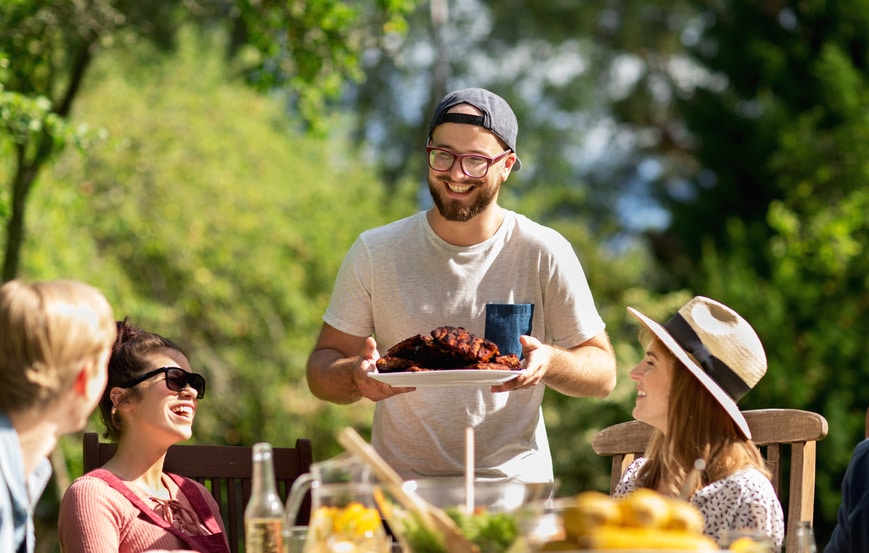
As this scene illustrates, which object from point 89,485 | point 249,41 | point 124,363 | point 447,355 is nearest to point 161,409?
point 124,363

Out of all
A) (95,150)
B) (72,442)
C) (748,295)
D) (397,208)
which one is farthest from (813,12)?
(72,442)

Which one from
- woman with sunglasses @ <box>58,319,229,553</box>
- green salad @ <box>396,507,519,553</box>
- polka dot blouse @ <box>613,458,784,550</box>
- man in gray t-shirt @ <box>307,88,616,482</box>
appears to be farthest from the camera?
man in gray t-shirt @ <box>307,88,616,482</box>

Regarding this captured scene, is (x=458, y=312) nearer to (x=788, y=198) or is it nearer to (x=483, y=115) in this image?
(x=483, y=115)

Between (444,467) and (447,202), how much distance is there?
0.83m

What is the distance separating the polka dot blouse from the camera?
2.85m

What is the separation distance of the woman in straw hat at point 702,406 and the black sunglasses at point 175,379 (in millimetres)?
1261

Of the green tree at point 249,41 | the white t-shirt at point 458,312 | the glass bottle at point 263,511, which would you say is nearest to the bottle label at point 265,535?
the glass bottle at point 263,511

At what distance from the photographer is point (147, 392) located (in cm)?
341

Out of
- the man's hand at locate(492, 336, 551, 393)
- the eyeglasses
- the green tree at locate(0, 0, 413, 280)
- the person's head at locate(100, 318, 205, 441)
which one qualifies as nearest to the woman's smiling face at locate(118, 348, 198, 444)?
the person's head at locate(100, 318, 205, 441)

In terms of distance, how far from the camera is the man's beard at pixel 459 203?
3.71 meters

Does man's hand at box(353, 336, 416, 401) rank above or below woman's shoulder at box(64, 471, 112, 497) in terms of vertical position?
above

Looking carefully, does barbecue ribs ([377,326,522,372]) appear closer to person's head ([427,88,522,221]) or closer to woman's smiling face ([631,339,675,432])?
woman's smiling face ([631,339,675,432])

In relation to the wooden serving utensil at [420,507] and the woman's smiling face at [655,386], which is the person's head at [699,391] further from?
the wooden serving utensil at [420,507]

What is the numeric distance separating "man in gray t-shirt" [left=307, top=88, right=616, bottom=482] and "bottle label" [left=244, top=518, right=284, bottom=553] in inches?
50.3
